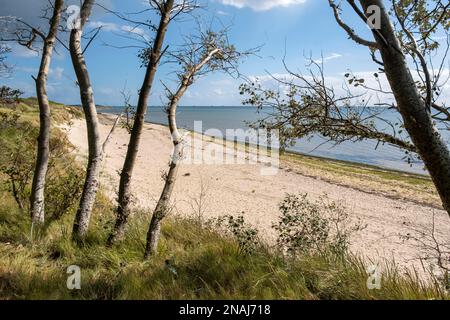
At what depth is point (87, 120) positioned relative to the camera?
5.36 meters

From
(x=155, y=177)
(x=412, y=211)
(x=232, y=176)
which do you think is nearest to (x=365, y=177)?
(x=412, y=211)

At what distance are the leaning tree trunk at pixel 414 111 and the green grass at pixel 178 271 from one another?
1.40m

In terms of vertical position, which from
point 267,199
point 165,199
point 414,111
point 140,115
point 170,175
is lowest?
point 267,199

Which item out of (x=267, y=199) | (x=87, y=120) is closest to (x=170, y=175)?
(x=87, y=120)

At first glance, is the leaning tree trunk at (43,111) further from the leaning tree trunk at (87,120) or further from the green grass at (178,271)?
the leaning tree trunk at (87,120)

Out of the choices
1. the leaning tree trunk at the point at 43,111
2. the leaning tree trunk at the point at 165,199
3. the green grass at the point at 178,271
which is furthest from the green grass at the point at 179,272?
the leaning tree trunk at the point at 43,111

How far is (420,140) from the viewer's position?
96.2 inches

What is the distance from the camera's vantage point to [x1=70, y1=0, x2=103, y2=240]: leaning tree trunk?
5.22 m

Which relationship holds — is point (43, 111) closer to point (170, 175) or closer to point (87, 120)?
point (87, 120)

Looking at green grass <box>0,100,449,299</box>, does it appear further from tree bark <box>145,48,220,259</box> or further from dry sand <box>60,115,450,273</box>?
dry sand <box>60,115,450,273</box>

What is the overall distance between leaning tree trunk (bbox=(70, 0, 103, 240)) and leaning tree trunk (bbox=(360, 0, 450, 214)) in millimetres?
4259

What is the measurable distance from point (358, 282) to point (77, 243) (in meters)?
4.12

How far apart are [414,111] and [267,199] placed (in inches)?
608

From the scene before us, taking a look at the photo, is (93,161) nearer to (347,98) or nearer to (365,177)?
(347,98)
